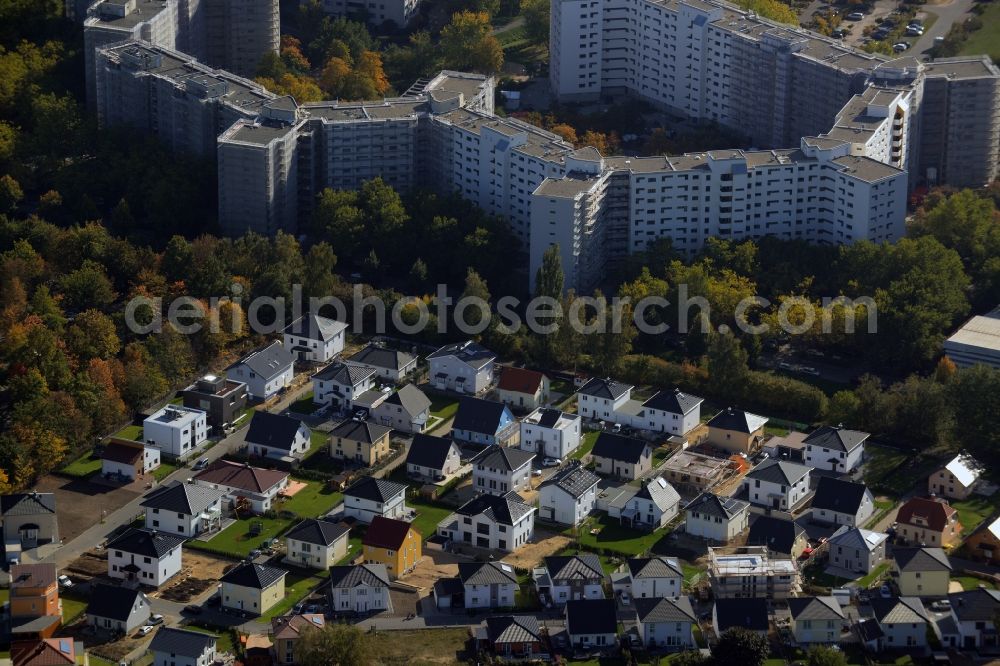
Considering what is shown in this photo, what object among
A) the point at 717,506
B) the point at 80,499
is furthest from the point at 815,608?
the point at 80,499

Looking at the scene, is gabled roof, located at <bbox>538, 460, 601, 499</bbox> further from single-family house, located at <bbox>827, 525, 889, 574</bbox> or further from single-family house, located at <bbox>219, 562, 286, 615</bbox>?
single-family house, located at <bbox>219, 562, 286, 615</bbox>

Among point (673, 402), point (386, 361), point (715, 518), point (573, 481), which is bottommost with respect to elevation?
point (715, 518)

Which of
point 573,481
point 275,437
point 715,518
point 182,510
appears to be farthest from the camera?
point 275,437

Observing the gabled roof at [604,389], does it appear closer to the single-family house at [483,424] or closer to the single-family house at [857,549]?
the single-family house at [483,424]

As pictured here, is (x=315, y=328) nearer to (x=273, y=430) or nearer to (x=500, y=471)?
(x=273, y=430)

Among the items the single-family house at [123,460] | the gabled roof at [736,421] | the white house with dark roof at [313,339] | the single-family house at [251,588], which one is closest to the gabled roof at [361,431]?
the single-family house at [123,460]

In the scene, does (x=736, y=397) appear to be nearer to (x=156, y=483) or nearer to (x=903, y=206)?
(x=903, y=206)
